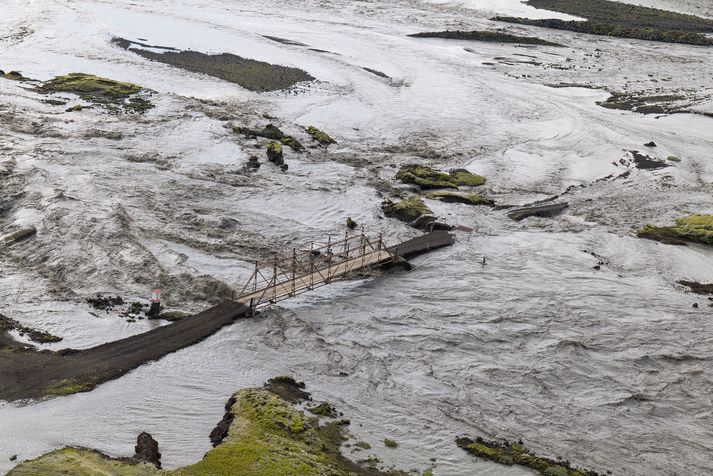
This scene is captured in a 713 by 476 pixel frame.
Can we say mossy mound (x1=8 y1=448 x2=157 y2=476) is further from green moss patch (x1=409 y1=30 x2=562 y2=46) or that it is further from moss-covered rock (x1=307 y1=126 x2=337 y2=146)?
green moss patch (x1=409 y1=30 x2=562 y2=46)

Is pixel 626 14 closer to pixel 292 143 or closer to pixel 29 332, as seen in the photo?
pixel 292 143

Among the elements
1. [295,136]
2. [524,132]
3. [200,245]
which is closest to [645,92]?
[524,132]

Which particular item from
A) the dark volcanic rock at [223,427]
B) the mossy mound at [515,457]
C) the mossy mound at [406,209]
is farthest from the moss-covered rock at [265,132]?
the mossy mound at [515,457]

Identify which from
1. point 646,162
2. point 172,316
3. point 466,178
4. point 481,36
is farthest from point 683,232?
point 481,36

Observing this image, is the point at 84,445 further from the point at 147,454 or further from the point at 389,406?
the point at 389,406

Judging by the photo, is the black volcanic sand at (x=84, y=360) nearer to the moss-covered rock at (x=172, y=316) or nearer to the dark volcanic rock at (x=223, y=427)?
the moss-covered rock at (x=172, y=316)

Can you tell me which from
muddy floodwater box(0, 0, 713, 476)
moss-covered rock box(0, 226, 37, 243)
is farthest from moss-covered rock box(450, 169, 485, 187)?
moss-covered rock box(0, 226, 37, 243)
